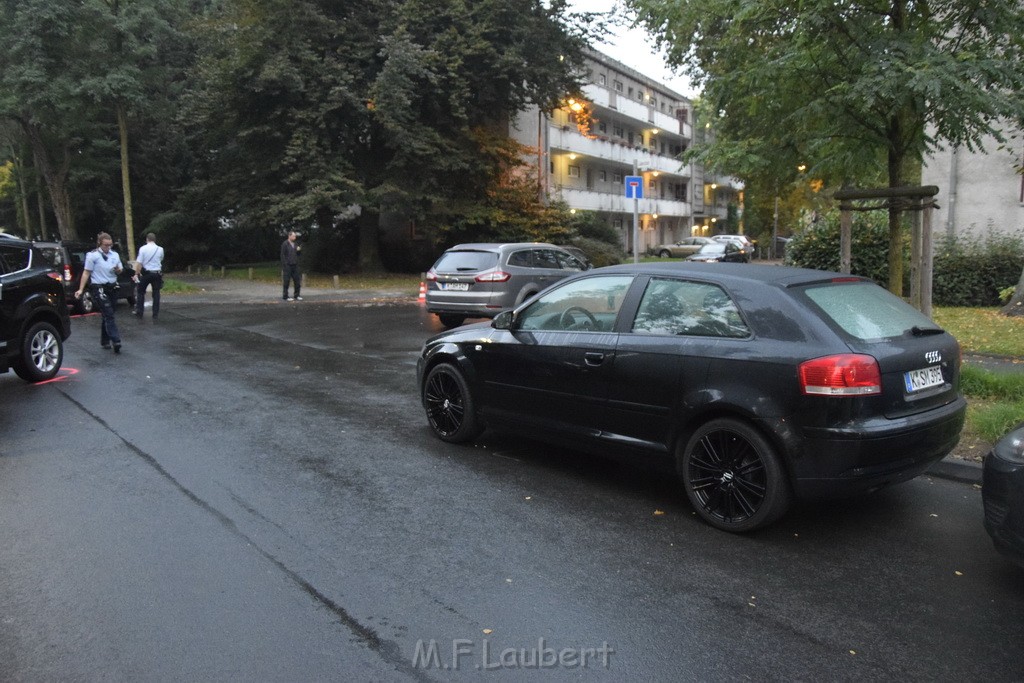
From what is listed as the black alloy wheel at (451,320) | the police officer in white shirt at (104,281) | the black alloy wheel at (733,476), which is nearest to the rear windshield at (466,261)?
the black alloy wheel at (451,320)

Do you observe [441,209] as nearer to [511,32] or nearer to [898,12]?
[511,32]

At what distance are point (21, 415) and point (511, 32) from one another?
23193 mm

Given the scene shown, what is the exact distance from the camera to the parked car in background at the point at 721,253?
3478 cm

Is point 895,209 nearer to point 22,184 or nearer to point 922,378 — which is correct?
point 922,378

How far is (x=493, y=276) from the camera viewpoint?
47.2 feet

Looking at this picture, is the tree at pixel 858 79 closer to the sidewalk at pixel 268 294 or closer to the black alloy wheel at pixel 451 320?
the black alloy wheel at pixel 451 320

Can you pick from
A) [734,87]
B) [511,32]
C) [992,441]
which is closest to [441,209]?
[511,32]

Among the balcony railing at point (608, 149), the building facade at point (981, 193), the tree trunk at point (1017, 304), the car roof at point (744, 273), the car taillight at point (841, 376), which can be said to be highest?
the balcony railing at point (608, 149)

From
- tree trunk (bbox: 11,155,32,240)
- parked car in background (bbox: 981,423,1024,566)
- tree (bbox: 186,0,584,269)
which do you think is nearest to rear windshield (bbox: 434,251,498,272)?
parked car in background (bbox: 981,423,1024,566)

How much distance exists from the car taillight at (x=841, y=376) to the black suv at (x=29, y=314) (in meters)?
A: 8.75

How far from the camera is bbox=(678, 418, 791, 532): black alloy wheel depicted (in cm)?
464

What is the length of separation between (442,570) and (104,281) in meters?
9.93

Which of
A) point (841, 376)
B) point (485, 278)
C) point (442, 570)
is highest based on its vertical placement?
point (485, 278)


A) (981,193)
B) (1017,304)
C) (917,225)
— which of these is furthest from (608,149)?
(917,225)
